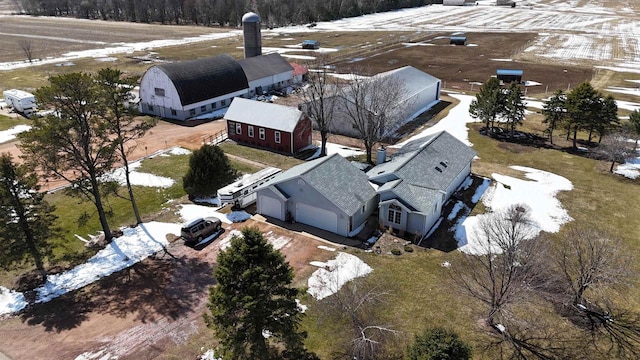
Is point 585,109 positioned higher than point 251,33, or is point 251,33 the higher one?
point 251,33

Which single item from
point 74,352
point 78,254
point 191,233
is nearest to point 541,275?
point 191,233

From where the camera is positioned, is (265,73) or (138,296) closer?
(138,296)

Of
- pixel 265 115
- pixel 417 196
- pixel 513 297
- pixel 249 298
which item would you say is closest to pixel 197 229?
pixel 249 298

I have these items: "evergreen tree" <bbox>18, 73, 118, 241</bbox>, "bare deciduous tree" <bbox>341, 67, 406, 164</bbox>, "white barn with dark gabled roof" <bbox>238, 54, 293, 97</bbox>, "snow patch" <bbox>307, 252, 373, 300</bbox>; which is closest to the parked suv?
"evergreen tree" <bbox>18, 73, 118, 241</bbox>

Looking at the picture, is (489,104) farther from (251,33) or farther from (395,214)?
(251,33)

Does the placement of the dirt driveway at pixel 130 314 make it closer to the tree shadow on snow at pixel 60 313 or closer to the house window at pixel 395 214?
the tree shadow on snow at pixel 60 313

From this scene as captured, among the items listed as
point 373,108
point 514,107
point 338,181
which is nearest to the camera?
point 338,181
